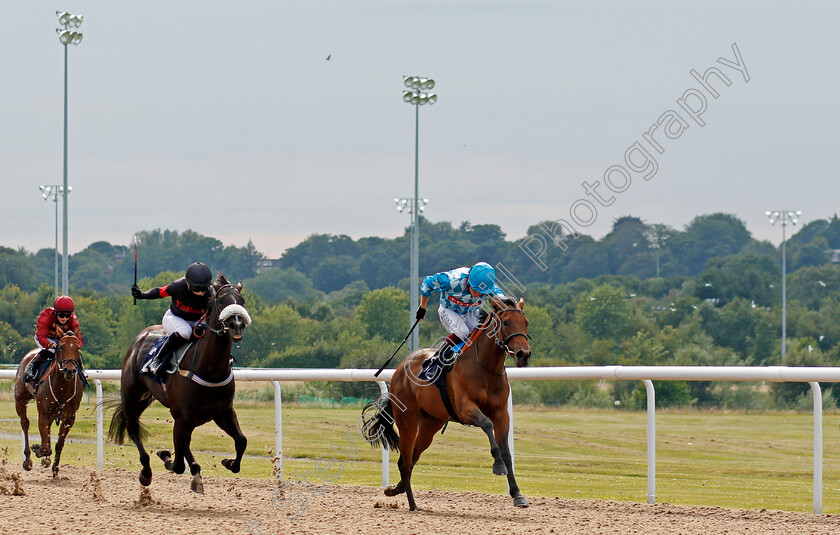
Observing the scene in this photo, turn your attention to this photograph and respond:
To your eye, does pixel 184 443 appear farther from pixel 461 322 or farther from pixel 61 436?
pixel 61 436

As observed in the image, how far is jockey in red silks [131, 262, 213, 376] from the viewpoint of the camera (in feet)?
26.3

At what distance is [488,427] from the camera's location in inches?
270

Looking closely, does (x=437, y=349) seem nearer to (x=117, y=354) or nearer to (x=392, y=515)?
(x=392, y=515)

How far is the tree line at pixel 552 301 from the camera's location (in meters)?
46.6

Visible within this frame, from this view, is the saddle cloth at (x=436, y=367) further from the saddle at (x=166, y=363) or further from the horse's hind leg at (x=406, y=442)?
the saddle at (x=166, y=363)

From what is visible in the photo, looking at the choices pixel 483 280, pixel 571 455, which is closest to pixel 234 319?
pixel 483 280

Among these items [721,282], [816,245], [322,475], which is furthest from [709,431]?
[816,245]

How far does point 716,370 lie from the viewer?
23.5ft

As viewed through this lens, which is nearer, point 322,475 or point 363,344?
point 322,475

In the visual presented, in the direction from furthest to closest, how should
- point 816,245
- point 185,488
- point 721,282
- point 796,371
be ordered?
point 816,245 → point 721,282 → point 185,488 → point 796,371

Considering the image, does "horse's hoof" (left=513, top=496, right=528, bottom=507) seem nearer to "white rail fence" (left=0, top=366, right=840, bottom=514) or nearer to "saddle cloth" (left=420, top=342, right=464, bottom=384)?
"white rail fence" (left=0, top=366, right=840, bottom=514)

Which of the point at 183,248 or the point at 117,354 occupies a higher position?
the point at 183,248

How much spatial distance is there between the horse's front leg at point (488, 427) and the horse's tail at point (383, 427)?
83 cm

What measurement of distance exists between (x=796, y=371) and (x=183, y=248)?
299 ft
